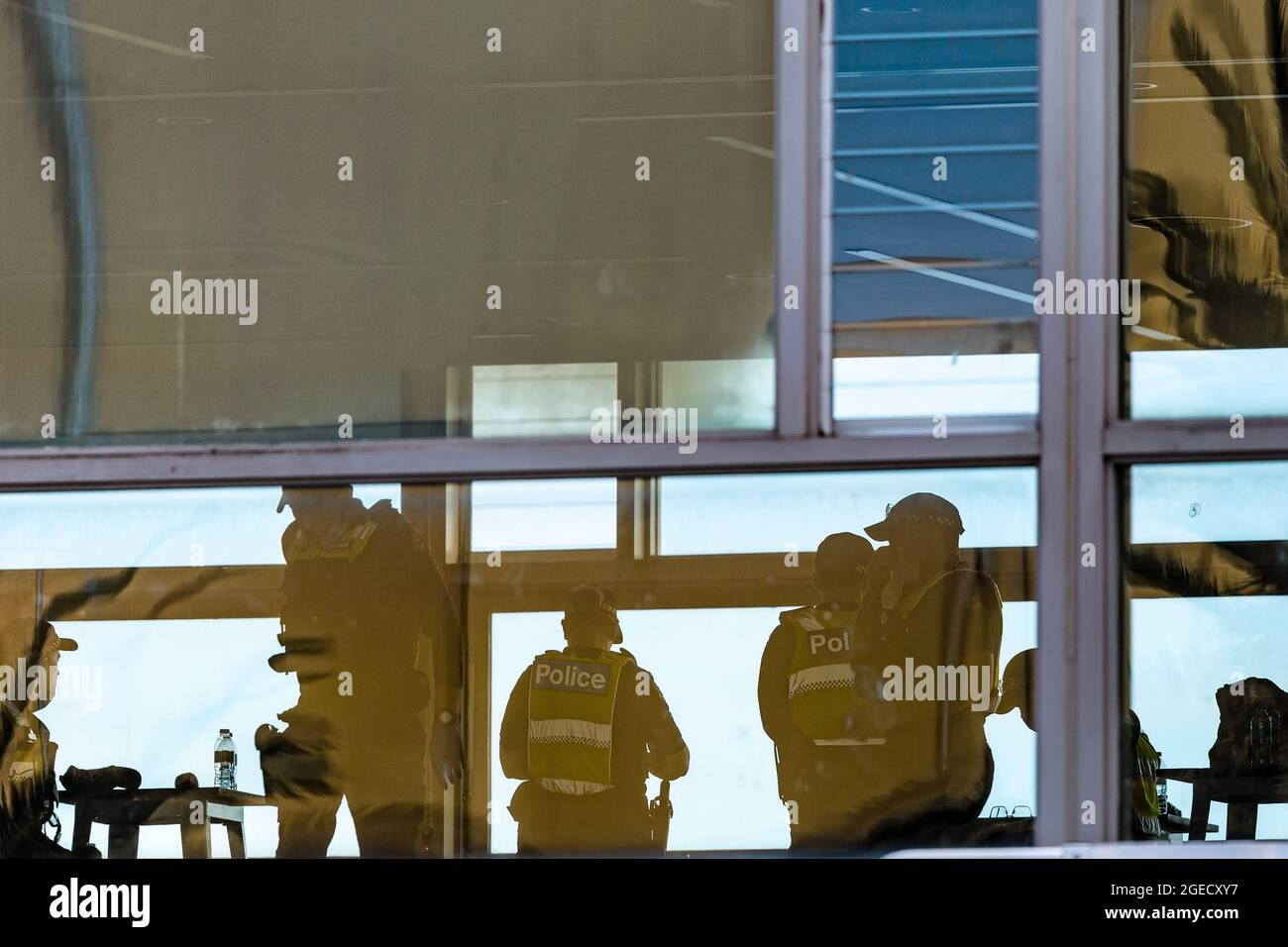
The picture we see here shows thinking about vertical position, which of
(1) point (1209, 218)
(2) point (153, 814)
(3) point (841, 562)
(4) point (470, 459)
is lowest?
(2) point (153, 814)

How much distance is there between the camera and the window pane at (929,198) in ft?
5.90

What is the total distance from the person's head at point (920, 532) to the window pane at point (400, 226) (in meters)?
0.24

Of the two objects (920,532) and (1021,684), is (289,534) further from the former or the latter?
(1021,684)

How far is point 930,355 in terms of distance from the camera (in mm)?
1802

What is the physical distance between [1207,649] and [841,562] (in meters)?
0.54

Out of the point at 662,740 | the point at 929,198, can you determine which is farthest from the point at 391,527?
the point at 929,198

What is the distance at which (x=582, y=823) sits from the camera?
1.80m

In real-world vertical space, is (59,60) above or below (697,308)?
above

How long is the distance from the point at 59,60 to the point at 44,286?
0.37 metres

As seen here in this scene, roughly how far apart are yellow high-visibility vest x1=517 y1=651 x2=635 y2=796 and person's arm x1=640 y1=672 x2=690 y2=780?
2.1 inches

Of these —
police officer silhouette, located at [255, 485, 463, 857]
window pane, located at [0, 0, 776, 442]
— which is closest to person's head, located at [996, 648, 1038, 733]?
window pane, located at [0, 0, 776, 442]

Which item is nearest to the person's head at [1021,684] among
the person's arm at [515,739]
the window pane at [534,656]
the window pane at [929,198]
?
the window pane at [534,656]
